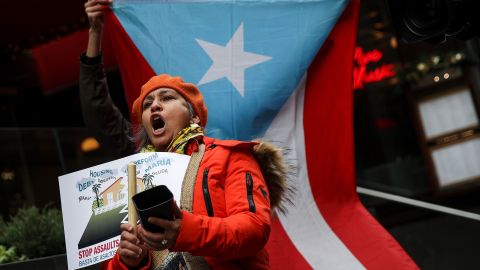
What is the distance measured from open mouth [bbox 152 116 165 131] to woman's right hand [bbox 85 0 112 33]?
130 cm

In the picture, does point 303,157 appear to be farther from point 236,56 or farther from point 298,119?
point 236,56

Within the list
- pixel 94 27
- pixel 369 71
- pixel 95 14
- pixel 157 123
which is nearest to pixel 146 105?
pixel 157 123

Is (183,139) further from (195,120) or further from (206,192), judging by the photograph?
(206,192)

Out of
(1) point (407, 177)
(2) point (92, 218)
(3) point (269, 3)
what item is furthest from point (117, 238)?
(1) point (407, 177)

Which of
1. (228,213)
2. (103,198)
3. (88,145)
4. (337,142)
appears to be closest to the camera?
(228,213)

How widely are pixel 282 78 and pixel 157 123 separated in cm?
159

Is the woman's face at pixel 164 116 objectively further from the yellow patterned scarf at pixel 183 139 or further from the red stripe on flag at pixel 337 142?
the red stripe on flag at pixel 337 142

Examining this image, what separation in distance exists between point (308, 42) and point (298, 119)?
0.52 metres

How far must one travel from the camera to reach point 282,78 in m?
4.81

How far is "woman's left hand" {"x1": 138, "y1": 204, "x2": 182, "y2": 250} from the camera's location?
243cm

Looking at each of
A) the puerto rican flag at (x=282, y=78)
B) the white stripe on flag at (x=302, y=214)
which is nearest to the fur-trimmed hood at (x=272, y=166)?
the white stripe on flag at (x=302, y=214)

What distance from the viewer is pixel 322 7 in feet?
16.0

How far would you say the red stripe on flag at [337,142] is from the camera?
4.55 meters

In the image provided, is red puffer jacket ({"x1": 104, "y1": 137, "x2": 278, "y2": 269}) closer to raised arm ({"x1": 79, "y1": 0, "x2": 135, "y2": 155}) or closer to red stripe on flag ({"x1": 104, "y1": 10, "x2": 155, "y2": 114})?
raised arm ({"x1": 79, "y1": 0, "x2": 135, "y2": 155})
